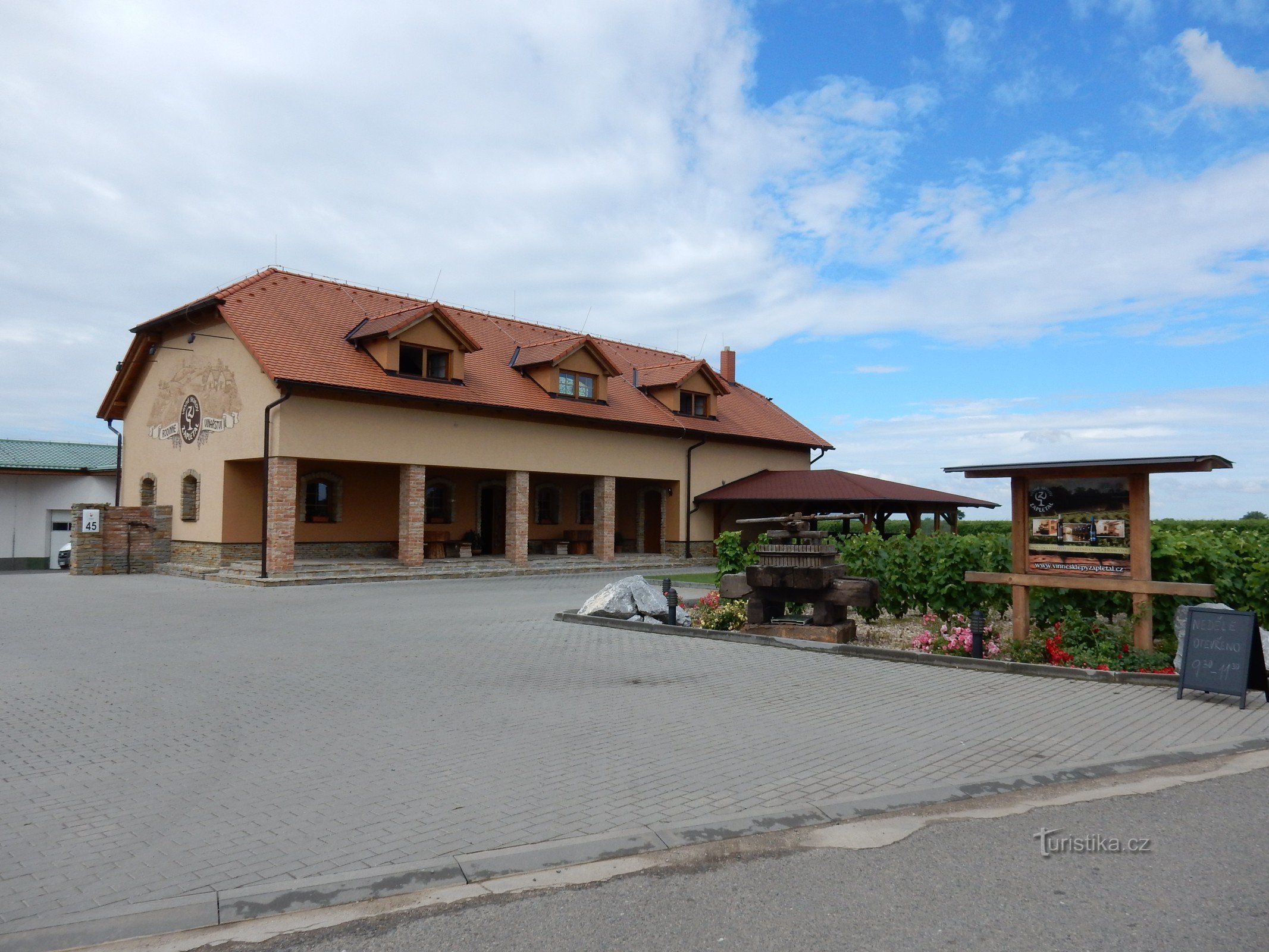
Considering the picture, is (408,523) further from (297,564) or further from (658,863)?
(658,863)

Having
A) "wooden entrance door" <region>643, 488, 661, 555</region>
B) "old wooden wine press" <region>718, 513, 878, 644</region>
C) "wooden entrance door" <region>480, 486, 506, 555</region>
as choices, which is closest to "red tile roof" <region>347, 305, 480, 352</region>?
"wooden entrance door" <region>480, 486, 506, 555</region>

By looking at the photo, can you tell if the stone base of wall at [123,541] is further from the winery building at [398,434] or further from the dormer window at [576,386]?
the dormer window at [576,386]

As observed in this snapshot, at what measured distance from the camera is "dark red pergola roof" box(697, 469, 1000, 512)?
2916 centimetres

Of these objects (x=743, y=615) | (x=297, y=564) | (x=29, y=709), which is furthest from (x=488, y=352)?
(x=29, y=709)

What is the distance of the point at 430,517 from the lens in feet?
92.6

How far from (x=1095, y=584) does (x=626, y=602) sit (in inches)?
288

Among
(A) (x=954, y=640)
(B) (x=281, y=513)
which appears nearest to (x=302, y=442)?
(B) (x=281, y=513)

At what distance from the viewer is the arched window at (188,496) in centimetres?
2489

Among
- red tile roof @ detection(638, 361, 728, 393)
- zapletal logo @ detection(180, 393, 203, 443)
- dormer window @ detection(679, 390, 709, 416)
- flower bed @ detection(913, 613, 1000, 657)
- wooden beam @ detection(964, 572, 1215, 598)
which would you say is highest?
red tile roof @ detection(638, 361, 728, 393)

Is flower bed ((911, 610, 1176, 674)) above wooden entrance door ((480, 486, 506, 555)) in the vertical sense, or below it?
below

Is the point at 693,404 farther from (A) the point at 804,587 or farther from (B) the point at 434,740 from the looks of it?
(B) the point at 434,740

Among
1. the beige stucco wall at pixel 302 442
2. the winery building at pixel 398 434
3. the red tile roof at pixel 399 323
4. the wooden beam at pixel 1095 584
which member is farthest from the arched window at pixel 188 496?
the wooden beam at pixel 1095 584

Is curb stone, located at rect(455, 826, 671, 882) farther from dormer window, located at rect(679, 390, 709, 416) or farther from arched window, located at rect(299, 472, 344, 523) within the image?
dormer window, located at rect(679, 390, 709, 416)

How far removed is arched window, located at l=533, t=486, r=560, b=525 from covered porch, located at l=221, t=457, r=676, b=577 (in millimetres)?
31
